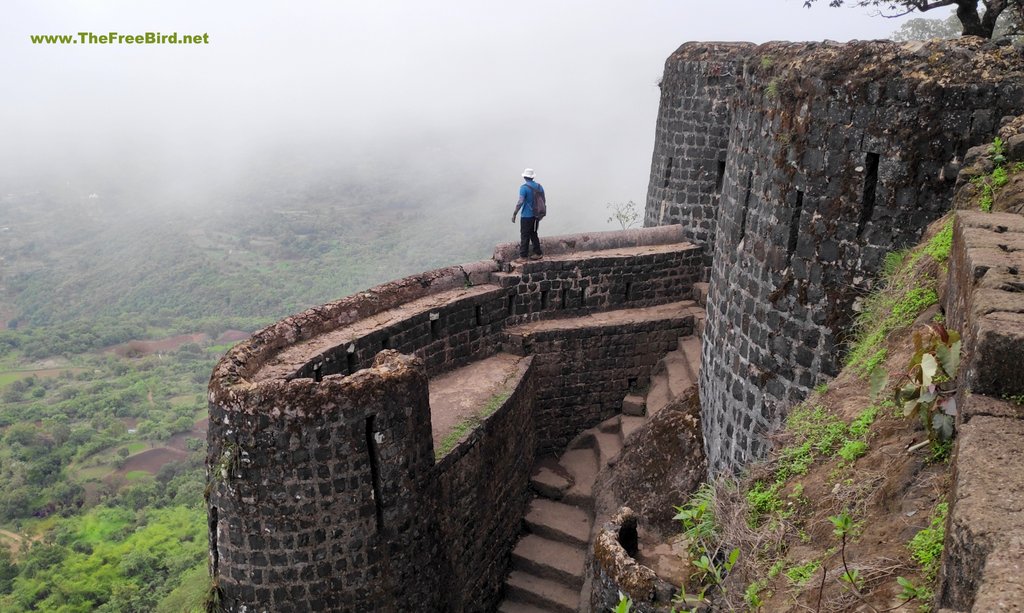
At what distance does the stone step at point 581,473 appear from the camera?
9.79m

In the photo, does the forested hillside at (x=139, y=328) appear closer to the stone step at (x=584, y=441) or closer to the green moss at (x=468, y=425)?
the green moss at (x=468, y=425)

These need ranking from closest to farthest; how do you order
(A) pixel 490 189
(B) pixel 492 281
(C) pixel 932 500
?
(C) pixel 932 500
(B) pixel 492 281
(A) pixel 490 189

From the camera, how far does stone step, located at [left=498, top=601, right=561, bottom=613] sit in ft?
28.2

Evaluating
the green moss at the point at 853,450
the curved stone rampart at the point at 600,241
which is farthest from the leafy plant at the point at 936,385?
the curved stone rampart at the point at 600,241

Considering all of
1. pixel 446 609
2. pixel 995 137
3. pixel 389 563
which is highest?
pixel 995 137

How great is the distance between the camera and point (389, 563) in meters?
6.62

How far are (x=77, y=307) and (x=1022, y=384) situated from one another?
2308 inches

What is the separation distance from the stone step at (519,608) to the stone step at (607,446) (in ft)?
7.09

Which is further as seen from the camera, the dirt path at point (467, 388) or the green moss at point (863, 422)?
the dirt path at point (467, 388)

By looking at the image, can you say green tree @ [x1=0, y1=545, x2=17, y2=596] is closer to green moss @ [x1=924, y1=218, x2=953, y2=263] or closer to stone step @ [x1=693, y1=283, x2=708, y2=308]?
stone step @ [x1=693, y1=283, x2=708, y2=308]

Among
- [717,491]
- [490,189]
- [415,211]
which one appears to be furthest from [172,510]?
[490,189]

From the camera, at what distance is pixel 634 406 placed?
35.7 ft

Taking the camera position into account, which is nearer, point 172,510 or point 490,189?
point 172,510

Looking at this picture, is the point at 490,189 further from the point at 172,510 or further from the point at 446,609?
the point at 446,609
